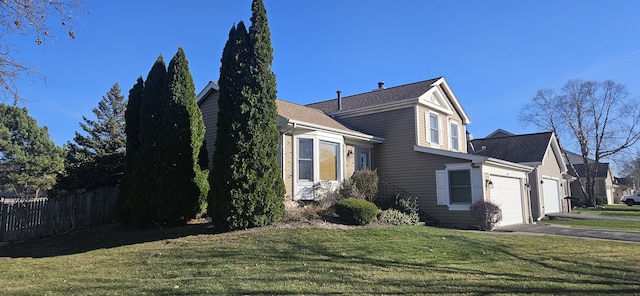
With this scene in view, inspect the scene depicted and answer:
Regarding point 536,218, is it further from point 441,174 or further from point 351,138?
point 351,138

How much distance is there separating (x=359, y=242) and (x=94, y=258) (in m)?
6.07

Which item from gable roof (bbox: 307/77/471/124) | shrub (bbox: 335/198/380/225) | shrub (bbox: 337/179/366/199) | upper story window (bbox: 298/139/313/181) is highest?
gable roof (bbox: 307/77/471/124)

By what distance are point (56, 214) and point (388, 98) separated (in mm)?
14479

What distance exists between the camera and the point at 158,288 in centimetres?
636

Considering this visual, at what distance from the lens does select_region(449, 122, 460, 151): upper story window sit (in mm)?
21391

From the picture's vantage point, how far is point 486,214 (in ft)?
47.0

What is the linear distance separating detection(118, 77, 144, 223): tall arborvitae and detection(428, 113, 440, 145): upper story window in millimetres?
12721

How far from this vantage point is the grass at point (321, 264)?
250 inches

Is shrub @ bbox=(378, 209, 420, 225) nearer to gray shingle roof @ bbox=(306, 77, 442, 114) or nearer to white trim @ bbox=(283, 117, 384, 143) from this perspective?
white trim @ bbox=(283, 117, 384, 143)

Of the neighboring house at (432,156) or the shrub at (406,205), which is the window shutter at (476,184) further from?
the shrub at (406,205)

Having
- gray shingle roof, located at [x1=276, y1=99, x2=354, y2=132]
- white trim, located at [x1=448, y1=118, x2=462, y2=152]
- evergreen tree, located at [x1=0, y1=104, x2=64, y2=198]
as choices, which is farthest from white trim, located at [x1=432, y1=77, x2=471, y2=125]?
evergreen tree, located at [x1=0, y1=104, x2=64, y2=198]

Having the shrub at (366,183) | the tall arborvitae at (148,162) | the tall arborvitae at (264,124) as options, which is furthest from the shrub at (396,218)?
the tall arborvitae at (148,162)

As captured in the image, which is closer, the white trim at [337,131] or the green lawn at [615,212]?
the white trim at [337,131]

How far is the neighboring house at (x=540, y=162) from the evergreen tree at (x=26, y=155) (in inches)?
1410
